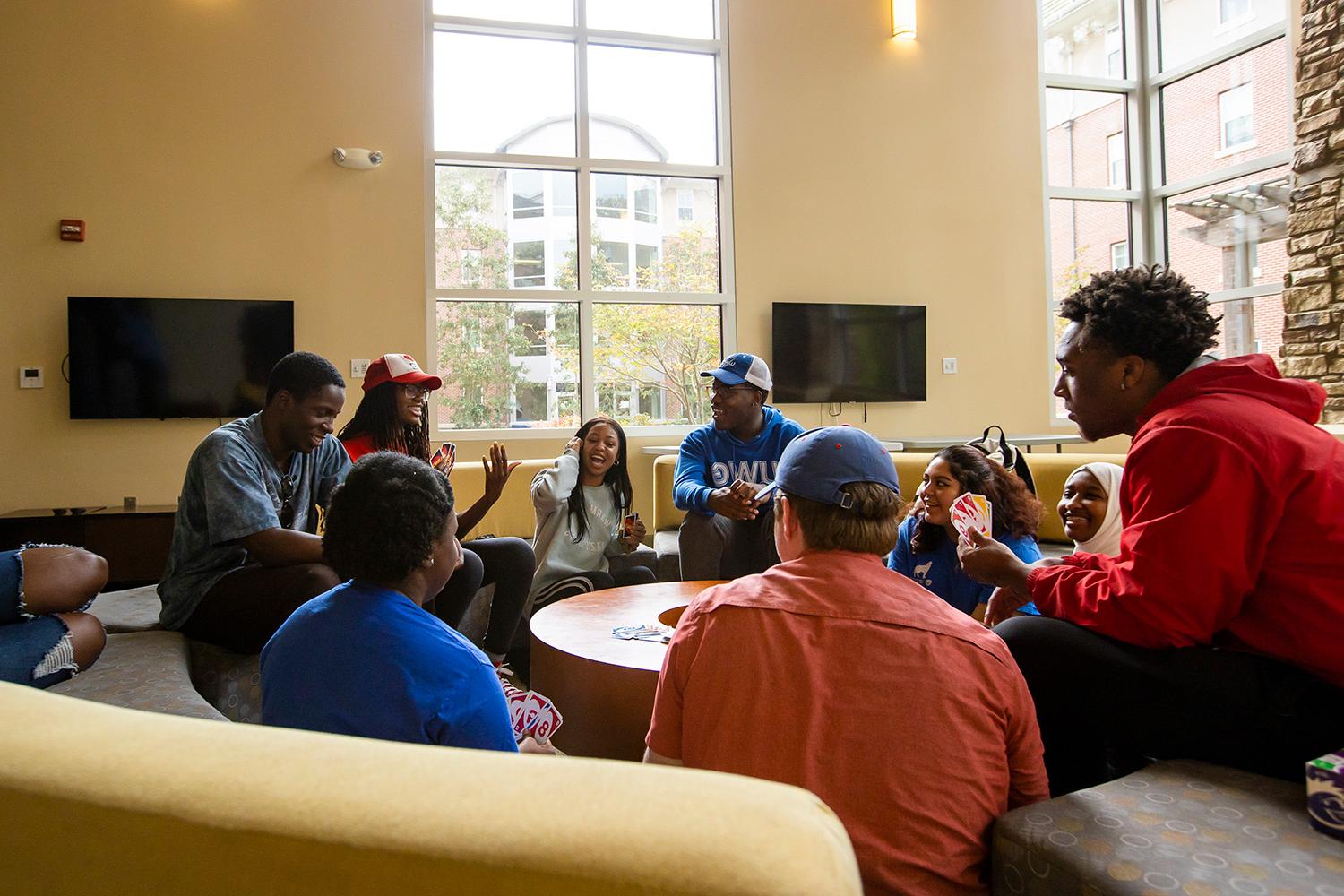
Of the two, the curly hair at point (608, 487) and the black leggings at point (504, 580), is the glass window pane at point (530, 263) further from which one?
the black leggings at point (504, 580)

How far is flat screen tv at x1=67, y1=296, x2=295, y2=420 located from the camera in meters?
5.22

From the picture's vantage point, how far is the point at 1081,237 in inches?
286

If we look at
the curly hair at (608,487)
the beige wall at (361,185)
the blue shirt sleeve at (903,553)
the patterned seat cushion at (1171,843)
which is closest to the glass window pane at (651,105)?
the beige wall at (361,185)

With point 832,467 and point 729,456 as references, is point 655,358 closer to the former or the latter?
point 729,456

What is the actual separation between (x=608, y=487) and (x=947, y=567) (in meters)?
1.53

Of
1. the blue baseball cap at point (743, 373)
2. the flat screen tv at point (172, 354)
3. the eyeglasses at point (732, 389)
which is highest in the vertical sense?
the flat screen tv at point (172, 354)

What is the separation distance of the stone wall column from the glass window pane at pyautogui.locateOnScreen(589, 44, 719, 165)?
147 inches

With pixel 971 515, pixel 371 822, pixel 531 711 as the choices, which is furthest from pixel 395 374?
pixel 371 822

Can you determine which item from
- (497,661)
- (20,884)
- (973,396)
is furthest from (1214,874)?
(973,396)

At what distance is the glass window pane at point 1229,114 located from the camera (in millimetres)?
6348

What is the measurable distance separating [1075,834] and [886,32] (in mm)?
6827

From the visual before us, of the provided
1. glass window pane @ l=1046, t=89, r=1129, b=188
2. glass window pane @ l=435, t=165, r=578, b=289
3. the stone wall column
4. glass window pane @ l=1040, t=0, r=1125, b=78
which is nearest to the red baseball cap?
glass window pane @ l=435, t=165, r=578, b=289

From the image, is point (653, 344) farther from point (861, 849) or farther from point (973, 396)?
point (861, 849)

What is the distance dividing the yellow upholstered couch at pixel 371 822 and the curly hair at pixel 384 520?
85 centimetres
